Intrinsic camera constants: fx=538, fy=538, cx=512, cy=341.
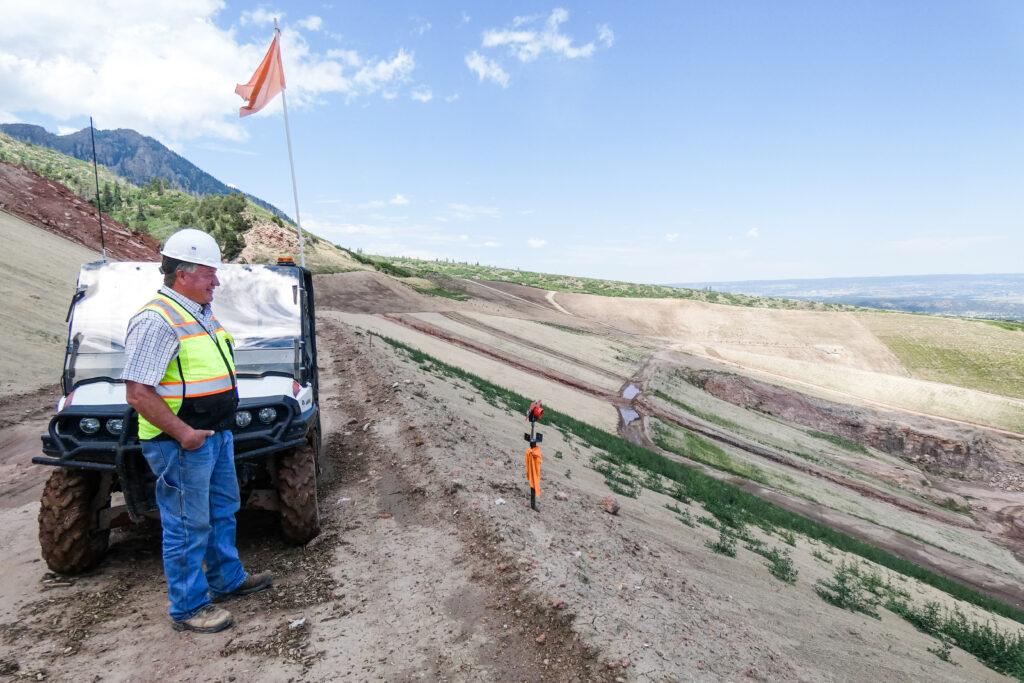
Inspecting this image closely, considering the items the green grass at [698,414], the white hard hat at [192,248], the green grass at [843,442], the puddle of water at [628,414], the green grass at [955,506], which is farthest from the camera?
the green grass at [843,442]

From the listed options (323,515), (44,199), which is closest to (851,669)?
(323,515)

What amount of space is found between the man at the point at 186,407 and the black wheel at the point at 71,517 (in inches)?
60.4

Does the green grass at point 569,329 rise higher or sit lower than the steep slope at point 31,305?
lower

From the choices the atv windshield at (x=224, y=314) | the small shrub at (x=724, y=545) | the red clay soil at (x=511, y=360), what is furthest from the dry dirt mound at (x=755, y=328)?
the atv windshield at (x=224, y=314)

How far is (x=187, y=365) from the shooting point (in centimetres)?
432

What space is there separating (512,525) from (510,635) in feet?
6.11

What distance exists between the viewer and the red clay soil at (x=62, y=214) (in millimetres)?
32938

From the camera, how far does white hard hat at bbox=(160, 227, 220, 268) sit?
436 cm

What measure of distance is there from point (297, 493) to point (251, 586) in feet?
3.17

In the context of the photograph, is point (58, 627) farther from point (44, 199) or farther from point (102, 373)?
point (44, 199)

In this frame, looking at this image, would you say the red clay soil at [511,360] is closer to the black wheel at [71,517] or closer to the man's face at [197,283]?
the black wheel at [71,517]

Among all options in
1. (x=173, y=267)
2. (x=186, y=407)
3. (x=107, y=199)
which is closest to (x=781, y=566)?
(x=186, y=407)

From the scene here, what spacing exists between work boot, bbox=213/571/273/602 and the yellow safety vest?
5.91 ft

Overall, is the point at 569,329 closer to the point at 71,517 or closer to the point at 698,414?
the point at 698,414
